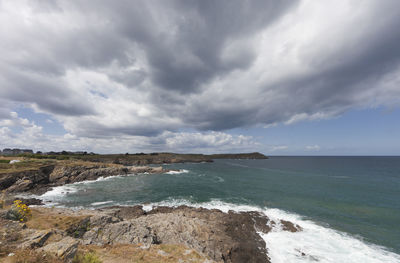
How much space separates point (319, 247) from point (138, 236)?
69.0ft

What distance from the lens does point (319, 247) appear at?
18344mm

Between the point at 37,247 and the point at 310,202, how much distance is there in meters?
43.8

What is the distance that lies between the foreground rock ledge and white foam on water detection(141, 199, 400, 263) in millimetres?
1283

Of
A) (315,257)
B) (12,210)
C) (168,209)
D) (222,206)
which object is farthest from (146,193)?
(315,257)

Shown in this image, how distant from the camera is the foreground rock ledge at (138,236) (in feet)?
31.9

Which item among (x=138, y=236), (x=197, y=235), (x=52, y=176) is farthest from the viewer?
(x=52, y=176)

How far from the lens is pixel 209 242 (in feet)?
54.1

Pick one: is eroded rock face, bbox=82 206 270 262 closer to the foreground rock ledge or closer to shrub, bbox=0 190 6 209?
the foreground rock ledge

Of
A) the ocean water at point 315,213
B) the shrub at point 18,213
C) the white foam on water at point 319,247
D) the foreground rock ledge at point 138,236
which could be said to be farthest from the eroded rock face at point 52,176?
the white foam on water at point 319,247

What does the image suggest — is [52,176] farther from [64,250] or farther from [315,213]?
[315,213]

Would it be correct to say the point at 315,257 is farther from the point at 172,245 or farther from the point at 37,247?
the point at 37,247

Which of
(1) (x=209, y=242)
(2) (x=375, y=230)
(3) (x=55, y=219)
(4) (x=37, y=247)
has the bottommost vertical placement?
(2) (x=375, y=230)

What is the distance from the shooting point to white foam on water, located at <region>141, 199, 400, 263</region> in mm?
16562

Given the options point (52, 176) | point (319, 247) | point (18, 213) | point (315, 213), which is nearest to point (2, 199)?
point (52, 176)
